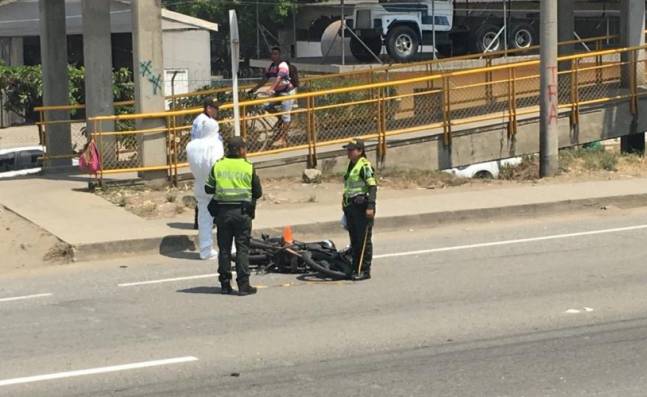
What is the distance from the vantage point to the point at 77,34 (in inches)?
1565

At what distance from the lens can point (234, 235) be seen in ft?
35.8

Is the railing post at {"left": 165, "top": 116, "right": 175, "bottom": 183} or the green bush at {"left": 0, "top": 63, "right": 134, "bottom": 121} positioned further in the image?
the green bush at {"left": 0, "top": 63, "right": 134, "bottom": 121}

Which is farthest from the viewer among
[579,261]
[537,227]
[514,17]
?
[514,17]

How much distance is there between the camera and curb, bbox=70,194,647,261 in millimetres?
13266

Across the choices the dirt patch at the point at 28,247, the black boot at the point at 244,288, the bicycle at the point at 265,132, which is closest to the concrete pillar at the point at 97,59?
the bicycle at the point at 265,132

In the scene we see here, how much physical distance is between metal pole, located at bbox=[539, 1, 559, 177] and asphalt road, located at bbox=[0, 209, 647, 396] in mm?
5029

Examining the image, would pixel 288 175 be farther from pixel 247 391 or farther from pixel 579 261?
pixel 247 391

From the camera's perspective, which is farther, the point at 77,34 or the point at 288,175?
the point at 77,34

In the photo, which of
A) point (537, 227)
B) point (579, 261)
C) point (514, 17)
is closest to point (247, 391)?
point (579, 261)

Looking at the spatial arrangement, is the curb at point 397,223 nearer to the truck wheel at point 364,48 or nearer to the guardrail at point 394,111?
the guardrail at point 394,111

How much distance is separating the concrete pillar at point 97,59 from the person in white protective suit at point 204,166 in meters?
4.88

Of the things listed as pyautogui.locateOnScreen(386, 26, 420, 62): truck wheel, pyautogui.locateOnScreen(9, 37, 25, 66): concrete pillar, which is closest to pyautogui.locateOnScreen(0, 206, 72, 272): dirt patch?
pyautogui.locateOnScreen(386, 26, 420, 62): truck wheel

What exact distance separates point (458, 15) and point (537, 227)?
18.8 metres

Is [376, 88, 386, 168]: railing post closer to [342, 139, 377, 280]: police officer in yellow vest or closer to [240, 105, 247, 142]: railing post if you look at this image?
[240, 105, 247, 142]: railing post
